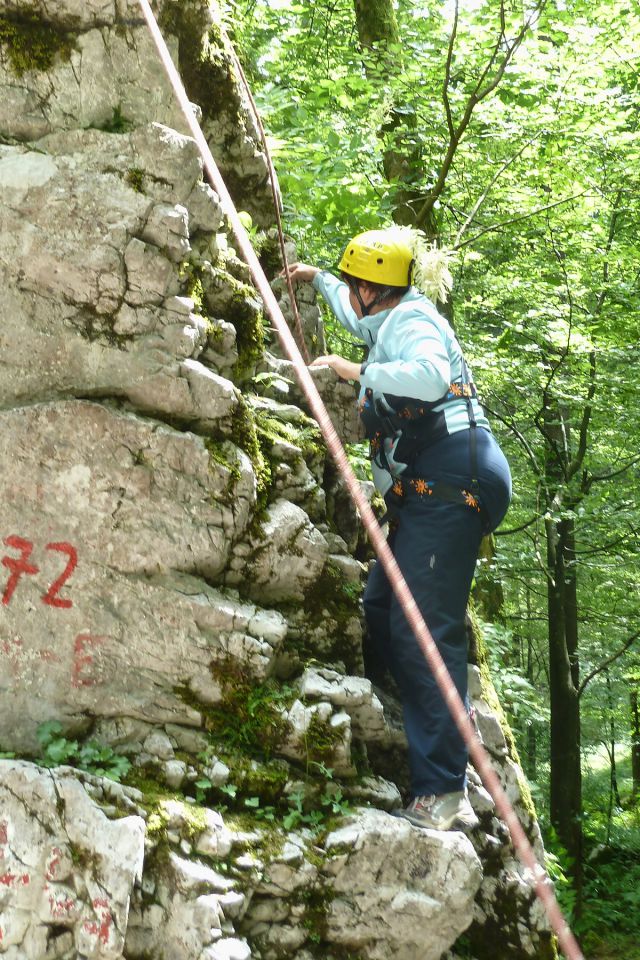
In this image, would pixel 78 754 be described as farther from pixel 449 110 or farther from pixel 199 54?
pixel 449 110

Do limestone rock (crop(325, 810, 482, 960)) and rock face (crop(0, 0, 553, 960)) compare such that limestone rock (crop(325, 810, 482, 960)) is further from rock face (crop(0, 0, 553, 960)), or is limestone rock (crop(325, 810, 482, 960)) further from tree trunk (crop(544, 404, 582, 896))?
tree trunk (crop(544, 404, 582, 896))

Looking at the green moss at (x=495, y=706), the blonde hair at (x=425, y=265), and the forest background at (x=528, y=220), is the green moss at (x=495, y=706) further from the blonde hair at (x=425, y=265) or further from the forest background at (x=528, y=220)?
the blonde hair at (x=425, y=265)

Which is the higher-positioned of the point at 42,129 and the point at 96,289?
the point at 42,129

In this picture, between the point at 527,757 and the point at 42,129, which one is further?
the point at 527,757

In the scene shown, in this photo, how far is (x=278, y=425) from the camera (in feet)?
16.5

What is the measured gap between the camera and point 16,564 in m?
4.17

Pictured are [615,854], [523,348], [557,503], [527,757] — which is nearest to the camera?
[523,348]

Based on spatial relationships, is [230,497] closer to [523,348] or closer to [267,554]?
[267,554]

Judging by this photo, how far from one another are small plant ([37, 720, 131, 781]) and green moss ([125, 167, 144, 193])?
2731 mm

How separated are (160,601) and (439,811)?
1.77m

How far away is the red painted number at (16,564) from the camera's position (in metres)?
4.16

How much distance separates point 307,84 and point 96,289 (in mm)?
5671

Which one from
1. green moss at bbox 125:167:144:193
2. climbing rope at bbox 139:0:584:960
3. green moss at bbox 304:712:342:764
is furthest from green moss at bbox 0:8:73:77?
green moss at bbox 304:712:342:764

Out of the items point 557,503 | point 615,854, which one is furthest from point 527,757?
point 557,503
